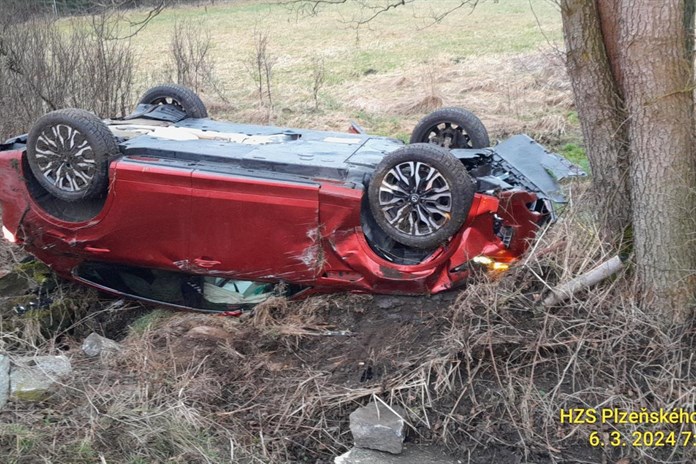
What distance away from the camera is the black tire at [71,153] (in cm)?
575

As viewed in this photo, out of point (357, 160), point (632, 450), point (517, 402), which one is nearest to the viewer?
point (632, 450)

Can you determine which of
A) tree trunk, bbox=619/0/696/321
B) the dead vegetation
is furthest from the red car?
tree trunk, bbox=619/0/696/321

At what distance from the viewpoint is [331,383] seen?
16.3 feet

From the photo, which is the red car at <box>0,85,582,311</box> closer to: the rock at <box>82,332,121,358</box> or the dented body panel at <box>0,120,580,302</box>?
the dented body panel at <box>0,120,580,302</box>

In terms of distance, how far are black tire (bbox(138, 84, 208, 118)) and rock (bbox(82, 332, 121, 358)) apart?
8.37 ft

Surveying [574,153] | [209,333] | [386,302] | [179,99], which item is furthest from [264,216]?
[574,153]

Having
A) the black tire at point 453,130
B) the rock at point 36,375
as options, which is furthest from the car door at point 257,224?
the black tire at point 453,130

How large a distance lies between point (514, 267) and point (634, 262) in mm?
811

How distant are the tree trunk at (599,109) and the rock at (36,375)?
3.74 metres

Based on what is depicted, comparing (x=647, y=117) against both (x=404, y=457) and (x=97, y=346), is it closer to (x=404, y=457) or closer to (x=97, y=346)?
(x=404, y=457)

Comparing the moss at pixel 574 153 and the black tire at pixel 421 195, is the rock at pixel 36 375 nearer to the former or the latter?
the black tire at pixel 421 195

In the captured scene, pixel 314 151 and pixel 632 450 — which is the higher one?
pixel 314 151

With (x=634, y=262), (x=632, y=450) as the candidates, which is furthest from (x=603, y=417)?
(x=634, y=262)

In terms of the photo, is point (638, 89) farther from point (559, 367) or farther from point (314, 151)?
point (314, 151)
